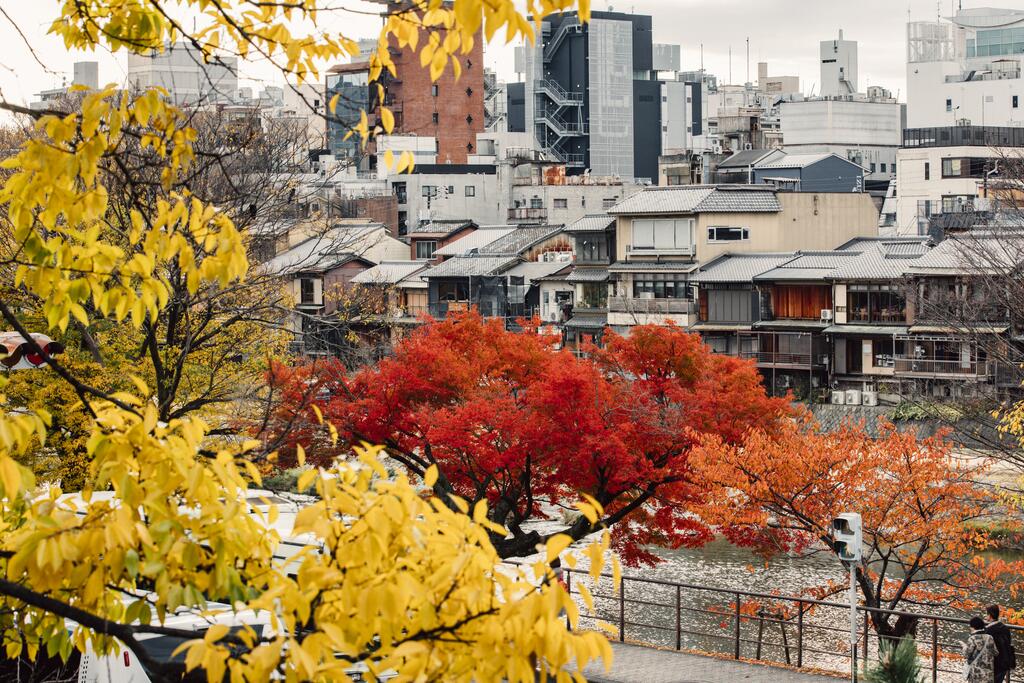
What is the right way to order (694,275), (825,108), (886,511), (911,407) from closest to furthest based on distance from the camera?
(886,511), (911,407), (694,275), (825,108)

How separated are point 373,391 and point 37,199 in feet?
57.3

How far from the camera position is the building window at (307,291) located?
178ft

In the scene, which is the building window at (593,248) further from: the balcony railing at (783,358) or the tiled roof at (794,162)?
the tiled roof at (794,162)

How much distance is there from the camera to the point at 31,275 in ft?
15.2

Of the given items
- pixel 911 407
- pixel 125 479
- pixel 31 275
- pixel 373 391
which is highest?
pixel 31 275

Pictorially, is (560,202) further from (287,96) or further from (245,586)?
(245,586)

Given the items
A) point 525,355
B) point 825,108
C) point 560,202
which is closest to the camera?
point 525,355

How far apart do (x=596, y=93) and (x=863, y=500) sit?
61483 millimetres

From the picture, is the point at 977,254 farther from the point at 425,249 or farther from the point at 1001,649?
the point at 425,249

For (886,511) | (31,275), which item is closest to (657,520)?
(886,511)

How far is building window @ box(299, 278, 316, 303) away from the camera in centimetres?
5425

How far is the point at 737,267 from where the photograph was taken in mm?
45375

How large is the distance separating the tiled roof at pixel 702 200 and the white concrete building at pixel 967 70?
22558 millimetres

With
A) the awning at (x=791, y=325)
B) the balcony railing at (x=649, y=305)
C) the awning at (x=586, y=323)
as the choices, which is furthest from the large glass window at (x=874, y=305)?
the awning at (x=586, y=323)
